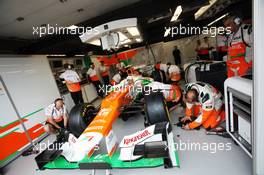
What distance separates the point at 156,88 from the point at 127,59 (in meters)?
7.55

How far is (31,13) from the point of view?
2.25 meters

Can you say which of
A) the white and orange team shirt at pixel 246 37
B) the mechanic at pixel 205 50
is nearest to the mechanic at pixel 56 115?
the white and orange team shirt at pixel 246 37

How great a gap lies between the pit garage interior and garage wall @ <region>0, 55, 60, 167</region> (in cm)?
2

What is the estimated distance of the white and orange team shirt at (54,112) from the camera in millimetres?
A: 3150

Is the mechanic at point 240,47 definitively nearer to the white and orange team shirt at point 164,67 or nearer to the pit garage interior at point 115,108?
the pit garage interior at point 115,108

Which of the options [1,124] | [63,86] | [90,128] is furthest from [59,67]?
[90,128]

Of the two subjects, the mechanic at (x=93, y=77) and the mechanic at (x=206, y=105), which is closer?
the mechanic at (x=206, y=105)

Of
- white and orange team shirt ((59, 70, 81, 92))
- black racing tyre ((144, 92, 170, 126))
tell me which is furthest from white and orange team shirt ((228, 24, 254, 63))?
white and orange team shirt ((59, 70, 81, 92))

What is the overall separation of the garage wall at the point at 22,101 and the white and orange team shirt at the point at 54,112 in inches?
28.9
